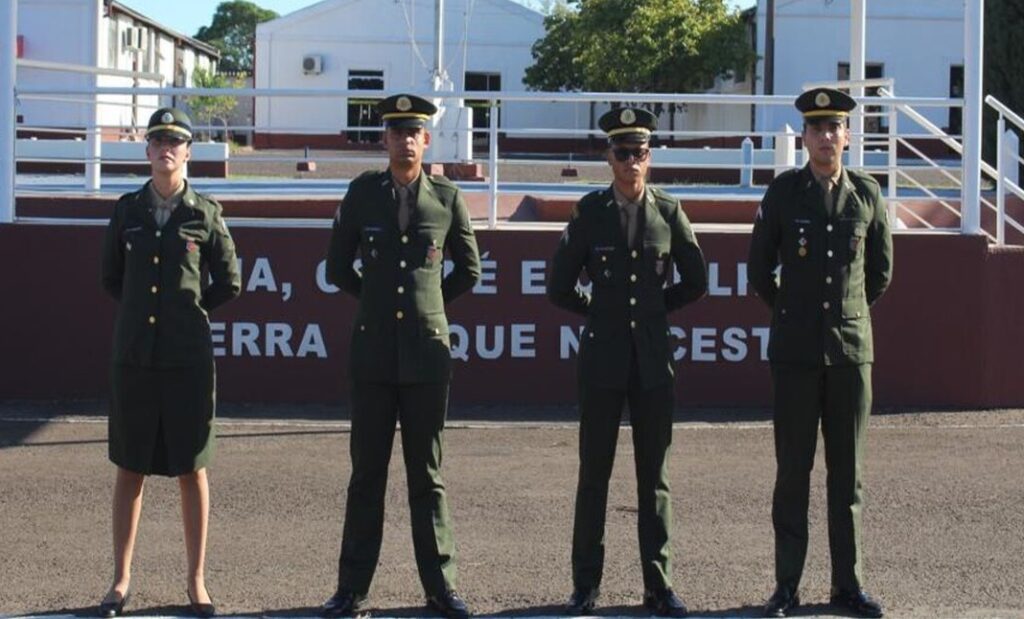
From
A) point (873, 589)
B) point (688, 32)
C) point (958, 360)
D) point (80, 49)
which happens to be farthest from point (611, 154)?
point (688, 32)

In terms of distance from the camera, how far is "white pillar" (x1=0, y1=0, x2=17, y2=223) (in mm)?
11625

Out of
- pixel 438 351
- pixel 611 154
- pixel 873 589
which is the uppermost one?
pixel 611 154

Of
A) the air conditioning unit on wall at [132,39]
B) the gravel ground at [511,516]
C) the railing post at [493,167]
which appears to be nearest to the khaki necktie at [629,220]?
the gravel ground at [511,516]

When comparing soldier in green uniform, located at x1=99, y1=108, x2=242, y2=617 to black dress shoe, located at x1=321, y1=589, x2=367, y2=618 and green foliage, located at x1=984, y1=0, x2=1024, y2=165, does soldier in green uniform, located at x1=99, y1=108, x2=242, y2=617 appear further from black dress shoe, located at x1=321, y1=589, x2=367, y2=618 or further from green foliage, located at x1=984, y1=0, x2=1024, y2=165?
green foliage, located at x1=984, y1=0, x2=1024, y2=165

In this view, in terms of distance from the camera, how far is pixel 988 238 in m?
11.7

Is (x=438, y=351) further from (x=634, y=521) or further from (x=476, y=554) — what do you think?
(x=634, y=521)

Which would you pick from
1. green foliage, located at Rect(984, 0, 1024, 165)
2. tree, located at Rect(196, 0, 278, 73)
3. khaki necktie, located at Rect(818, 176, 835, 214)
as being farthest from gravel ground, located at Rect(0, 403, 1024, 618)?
tree, located at Rect(196, 0, 278, 73)

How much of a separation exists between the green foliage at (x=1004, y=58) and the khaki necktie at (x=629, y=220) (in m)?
19.8

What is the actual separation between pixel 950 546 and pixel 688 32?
3932cm

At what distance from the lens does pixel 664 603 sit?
21.5ft

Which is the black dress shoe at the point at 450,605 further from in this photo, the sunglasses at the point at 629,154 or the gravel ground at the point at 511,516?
the sunglasses at the point at 629,154

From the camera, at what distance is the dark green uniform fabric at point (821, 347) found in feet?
21.7

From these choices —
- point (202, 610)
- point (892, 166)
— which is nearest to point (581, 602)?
point (202, 610)

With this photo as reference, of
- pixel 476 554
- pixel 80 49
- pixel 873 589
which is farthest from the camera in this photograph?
pixel 80 49
